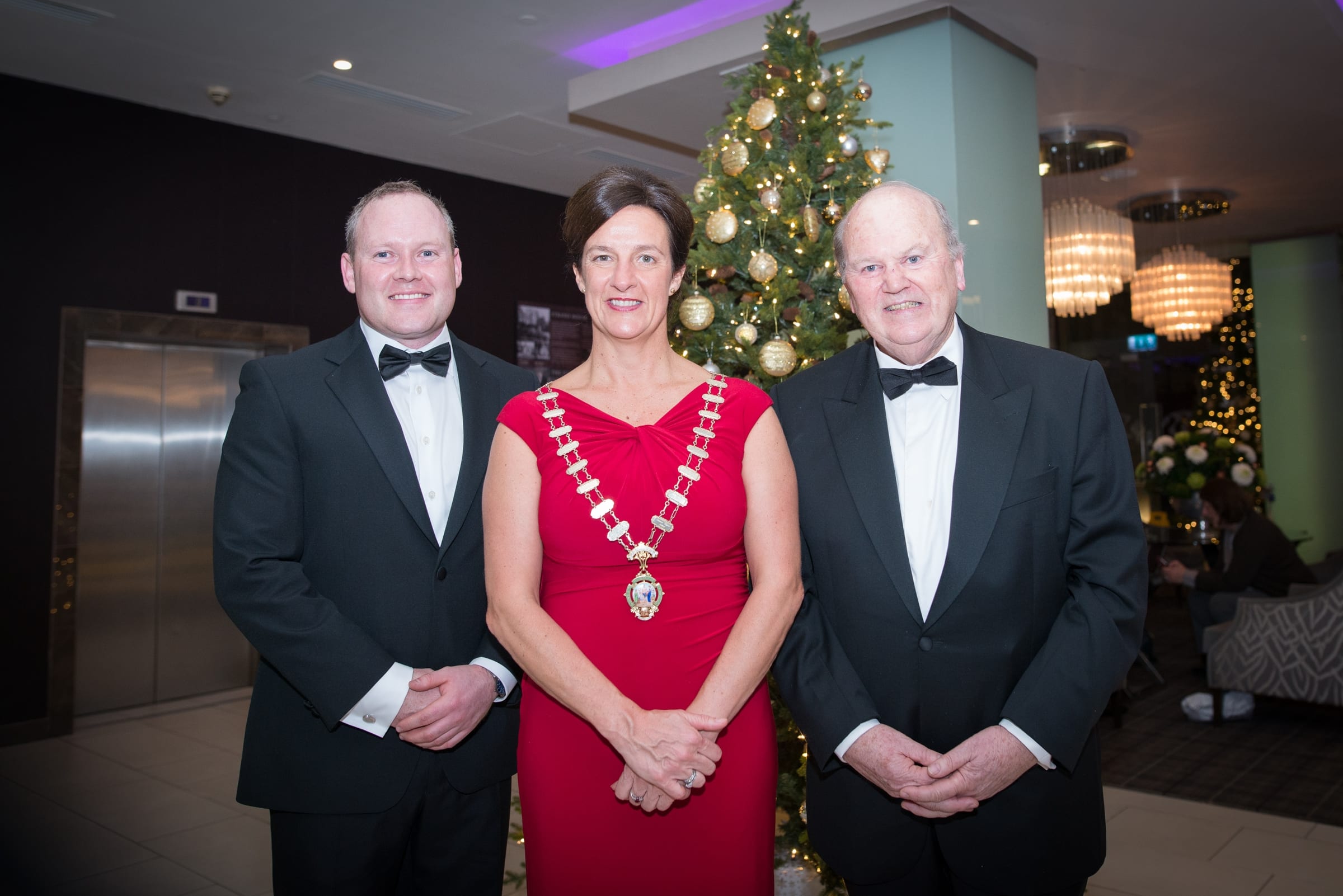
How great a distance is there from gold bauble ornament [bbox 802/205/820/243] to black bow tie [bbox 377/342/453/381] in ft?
5.78

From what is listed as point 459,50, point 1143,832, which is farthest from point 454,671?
point 459,50

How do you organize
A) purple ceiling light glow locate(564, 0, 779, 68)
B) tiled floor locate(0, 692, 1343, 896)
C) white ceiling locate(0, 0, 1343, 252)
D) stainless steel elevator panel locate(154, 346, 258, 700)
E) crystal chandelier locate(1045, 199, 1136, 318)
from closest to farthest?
1. tiled floor locate(0, 692, 1343, 896)
2. white ceiling locate(0, 0, 1343, 252)
3. purple ceiling light glow locate(564, 0, 779, 68)
4. stainless steel elevator panel locate(154, 346, 258, 700)
5. crystal chandelier locate(1045, 199, 1136, 318)

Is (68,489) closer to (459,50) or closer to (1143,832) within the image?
(459,50)

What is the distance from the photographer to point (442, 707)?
6.47ft

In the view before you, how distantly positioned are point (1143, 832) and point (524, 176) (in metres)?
6.76

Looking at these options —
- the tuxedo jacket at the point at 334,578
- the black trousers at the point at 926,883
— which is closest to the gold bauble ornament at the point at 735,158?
the tuxedo jacket at the point at 334,578

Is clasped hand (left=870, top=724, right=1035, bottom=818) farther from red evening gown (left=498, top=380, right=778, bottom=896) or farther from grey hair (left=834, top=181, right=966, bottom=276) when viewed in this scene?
grey hair (left=834, top=181, right=966, bottom=276)

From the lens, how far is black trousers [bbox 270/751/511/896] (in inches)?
78.3

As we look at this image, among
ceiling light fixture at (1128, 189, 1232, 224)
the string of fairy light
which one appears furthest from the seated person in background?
the string of fairy light

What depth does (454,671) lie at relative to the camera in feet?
6.66

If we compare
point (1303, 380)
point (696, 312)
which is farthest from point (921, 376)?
point (1303, 380)

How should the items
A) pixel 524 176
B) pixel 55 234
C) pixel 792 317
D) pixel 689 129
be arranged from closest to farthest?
pixel 792 317, pixel 55 234, pixel 689 129, pixel 524 176

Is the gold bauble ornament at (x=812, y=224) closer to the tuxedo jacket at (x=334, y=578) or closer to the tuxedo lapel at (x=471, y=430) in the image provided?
the tuxedo lapel at (x=471, y=430)

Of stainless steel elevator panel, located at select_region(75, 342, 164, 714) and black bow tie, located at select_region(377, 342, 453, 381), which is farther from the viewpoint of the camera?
stainless steel elevator panel, located at select_region(75, 342, 164, 714)
